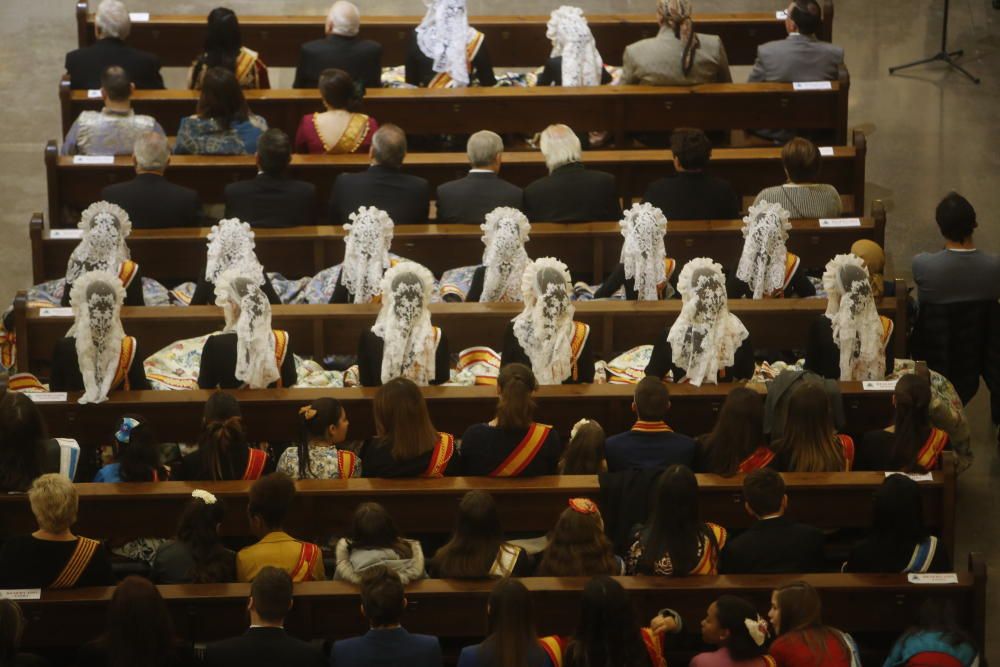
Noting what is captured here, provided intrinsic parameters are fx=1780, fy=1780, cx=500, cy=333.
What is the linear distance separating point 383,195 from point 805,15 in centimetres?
298

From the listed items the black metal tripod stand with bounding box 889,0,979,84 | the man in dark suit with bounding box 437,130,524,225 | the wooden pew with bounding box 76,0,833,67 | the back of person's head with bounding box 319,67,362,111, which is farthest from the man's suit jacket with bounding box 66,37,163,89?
the black metal tripod stand with bounding box 889,0,979,84

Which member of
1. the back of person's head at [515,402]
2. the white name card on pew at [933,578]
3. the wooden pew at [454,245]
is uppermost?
the wooden pew at [454,245]

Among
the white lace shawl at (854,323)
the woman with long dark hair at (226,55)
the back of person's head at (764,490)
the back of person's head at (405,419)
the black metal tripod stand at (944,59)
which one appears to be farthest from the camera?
the black metal tripod stand at (944,59)

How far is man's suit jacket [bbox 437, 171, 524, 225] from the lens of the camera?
9367 millimetres

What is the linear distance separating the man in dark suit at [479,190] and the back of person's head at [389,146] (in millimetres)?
283

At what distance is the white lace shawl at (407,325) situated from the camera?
7.70m

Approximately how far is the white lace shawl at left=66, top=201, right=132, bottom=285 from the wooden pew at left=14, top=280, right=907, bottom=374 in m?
0.30

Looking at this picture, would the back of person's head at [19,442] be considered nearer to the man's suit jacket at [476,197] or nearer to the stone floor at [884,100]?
the man's suit jacket at [476,197]

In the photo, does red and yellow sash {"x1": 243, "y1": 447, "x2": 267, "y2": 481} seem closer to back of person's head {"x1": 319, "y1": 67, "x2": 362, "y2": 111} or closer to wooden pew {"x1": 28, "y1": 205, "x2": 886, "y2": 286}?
wooden pew {"x1": 28, "y1": 205, "x2": 886, "y2": 286}

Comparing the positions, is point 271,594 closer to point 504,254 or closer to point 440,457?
point 440,457

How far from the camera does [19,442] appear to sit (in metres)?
7.06

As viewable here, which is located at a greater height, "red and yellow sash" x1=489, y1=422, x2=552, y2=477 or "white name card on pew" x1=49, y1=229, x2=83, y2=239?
"white name card on pew" x1=49, y1=229, x2=83, y2=239

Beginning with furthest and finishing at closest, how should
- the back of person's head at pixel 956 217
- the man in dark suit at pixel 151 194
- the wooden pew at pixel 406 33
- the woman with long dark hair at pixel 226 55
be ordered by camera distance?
1. the wooden pew at pixel 406 33
2. the woman with long dark hair at pixel 226 55
3. the man in dark suit at pixel 151 194
4. the back of person's head at pixel 956 217

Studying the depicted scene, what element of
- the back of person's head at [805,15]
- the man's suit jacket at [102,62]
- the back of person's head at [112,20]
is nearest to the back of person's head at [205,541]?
the man's suit jacket at [102,62]
